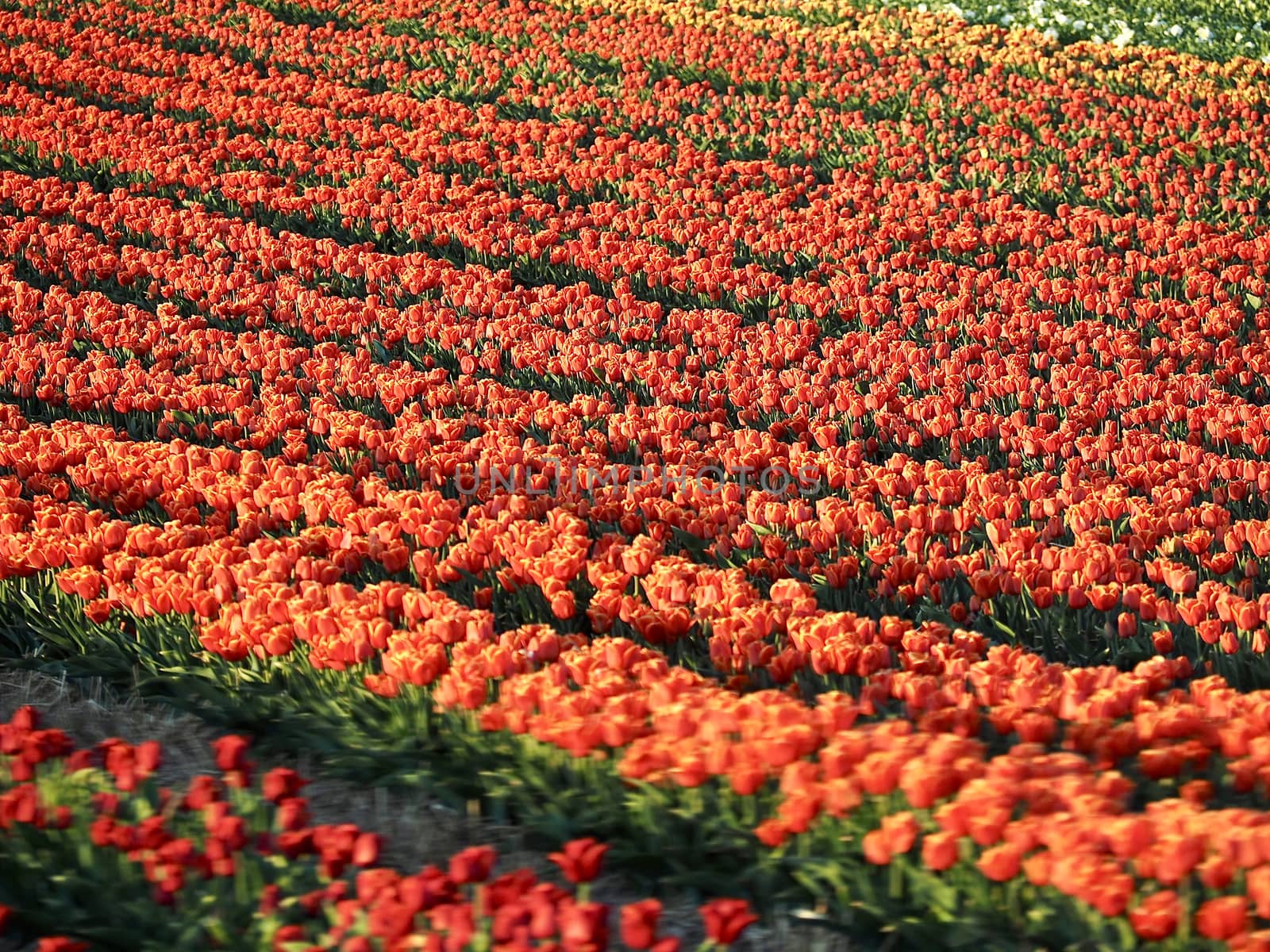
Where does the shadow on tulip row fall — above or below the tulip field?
below

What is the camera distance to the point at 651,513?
4.58m

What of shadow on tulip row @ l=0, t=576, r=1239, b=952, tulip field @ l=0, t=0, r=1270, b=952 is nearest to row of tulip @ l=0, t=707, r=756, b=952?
tulip field @ l=0, t=0, r=1270, b=952

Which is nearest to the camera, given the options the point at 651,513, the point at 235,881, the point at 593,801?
the point at 235,881

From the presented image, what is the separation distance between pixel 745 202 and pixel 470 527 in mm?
4910

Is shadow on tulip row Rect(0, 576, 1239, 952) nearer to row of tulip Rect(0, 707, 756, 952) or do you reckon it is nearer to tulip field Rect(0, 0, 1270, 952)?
tulip field Rect(0, 0, 1270, 952)

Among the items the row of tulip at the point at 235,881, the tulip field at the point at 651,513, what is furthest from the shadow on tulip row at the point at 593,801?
the row of tulip at the point at 235,881

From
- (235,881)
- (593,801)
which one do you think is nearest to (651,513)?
(593,801)

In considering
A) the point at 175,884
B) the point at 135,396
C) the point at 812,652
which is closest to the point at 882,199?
the point at 135,396

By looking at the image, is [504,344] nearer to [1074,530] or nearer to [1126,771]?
[1074,530]

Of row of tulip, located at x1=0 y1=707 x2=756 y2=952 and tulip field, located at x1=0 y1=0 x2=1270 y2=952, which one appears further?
tulip field, located at x1=0 y1=0 x2=1270 y2=952

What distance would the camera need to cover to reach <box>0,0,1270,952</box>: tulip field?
108 inches

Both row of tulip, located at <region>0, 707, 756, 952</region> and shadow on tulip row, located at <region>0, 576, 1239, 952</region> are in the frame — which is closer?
row of tulip, located at <region>0, 707, 756, 952</region>

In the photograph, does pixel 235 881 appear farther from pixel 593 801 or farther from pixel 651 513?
pixel 651 513

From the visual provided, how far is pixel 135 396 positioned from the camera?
5887 mm
